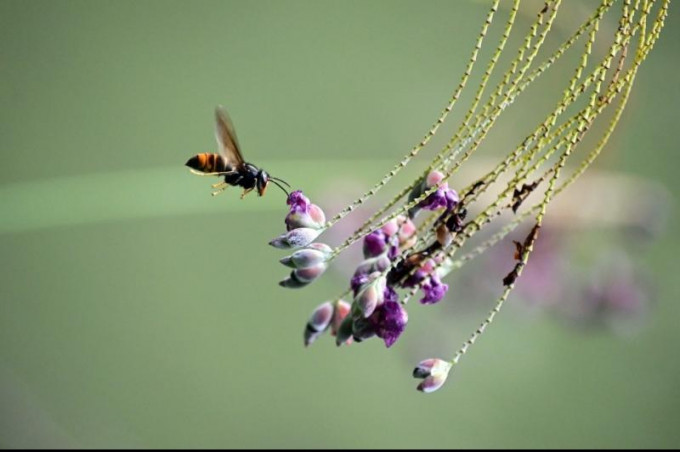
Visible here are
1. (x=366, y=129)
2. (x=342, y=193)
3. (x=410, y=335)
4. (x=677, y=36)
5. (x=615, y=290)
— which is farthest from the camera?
(x=366, y=129)

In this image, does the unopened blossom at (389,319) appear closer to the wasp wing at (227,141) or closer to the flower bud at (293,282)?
the flower bud at (293,282)

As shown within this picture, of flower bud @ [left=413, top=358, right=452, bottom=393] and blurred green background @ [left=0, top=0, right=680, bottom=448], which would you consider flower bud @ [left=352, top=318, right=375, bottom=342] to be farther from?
blurred green background @ [left=0, top=0, right=680, bottom=448]

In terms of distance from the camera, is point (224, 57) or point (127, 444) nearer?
point (224, 57)

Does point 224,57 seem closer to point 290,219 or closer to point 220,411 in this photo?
point 220,411

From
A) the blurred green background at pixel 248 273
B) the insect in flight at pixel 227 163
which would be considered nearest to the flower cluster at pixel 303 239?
the insect in flight at pixel 227 163

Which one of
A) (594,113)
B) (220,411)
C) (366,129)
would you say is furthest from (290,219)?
(220,411)
